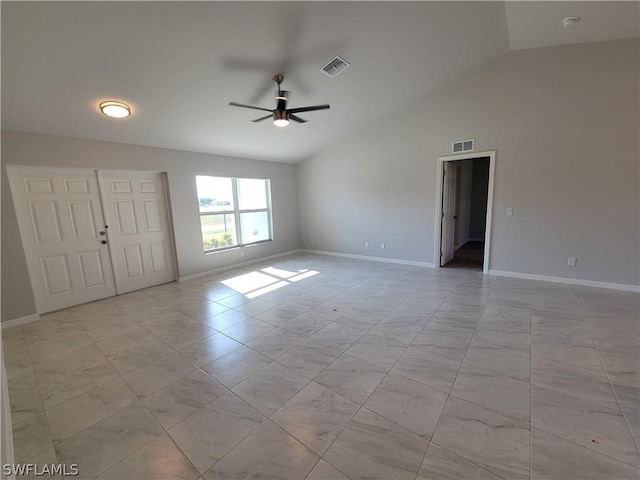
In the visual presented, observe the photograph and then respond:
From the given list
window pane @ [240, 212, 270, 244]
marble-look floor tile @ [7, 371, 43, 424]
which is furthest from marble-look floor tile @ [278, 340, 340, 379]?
window pane @ [240, 212, 270, 244]

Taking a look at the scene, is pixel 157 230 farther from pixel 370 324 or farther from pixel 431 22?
pixel 431 22

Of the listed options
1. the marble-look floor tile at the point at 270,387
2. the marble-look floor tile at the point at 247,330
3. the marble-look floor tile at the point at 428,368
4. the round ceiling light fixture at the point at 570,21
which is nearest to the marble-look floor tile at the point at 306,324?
the marble-look floor tile at the point at 247,330

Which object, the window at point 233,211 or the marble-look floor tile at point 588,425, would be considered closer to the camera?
the marble-look floor tile at point 588,425

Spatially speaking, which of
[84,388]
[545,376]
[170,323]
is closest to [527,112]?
[545,376]

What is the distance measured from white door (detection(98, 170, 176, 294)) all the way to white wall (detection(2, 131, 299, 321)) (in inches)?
8.5

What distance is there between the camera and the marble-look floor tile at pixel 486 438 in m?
1.48

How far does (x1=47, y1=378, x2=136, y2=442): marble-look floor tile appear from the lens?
6.09 feet

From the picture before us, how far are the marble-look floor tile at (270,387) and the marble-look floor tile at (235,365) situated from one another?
0.25ft

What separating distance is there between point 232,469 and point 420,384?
145 centimetres

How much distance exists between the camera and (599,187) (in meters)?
3.85

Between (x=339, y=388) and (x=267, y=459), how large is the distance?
732 mm

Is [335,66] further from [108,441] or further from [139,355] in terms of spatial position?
[108,441]

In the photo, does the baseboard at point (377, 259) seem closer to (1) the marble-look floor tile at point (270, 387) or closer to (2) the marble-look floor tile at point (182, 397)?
(1) the marble-look floor tile at point (270, 387)

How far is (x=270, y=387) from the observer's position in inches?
85.3
